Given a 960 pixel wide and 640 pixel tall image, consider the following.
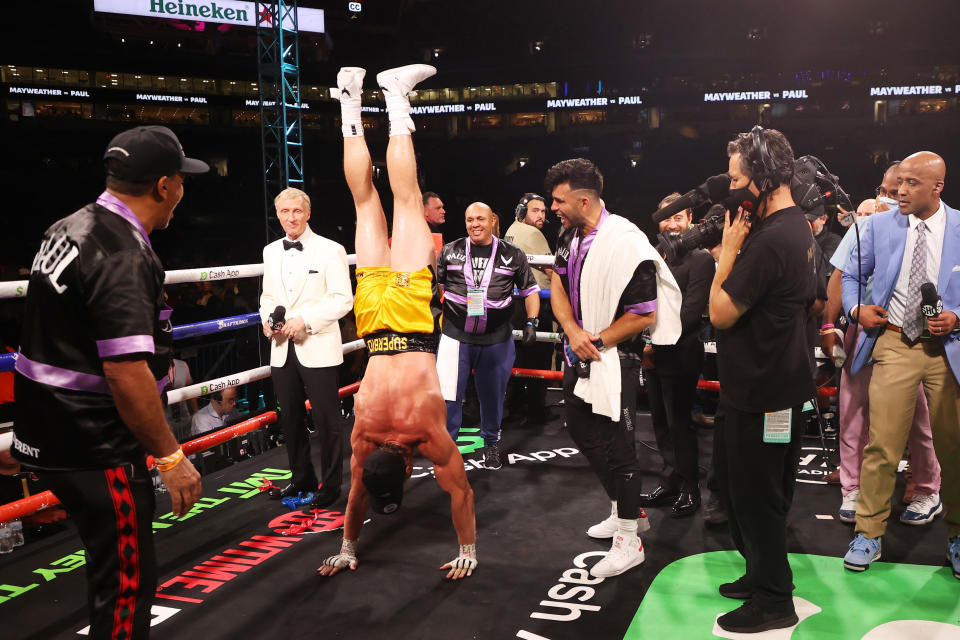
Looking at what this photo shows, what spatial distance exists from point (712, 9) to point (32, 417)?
77.2 feet

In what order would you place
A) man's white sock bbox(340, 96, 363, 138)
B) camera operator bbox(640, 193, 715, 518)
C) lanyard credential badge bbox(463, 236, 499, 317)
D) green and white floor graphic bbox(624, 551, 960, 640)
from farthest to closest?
lanyard credential badge bbox(463, 236, 499, 317)
camera operator bbox(640, 193, 715, 518)
man's white sock bbox(340, 96, 363, 138)
green and white floor graphic bbox(624, 551, 960, 640)


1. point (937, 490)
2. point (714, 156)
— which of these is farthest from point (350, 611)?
point (714, 156)

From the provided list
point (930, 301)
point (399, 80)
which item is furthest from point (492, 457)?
point (930, 301)

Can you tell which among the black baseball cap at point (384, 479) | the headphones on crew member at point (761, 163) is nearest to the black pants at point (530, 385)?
the black baseball cap at point (384, 479)

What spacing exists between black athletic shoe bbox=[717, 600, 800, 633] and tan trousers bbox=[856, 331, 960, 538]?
2.35 feet

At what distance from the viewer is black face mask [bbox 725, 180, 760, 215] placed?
2109mm

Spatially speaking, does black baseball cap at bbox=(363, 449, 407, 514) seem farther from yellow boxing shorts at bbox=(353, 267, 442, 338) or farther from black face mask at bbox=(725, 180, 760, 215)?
black face mask at bbox=(725, 180, 760, 215)

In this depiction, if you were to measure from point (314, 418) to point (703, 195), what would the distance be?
2.23 m

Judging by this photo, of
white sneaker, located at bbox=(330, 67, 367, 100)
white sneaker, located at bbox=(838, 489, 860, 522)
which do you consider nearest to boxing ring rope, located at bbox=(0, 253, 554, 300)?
white sneaker, located at bbox=(330, 67, 367, 100)

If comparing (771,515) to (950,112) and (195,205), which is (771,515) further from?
(950,112)

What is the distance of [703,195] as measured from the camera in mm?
2338

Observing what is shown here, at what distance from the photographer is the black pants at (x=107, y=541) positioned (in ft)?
4.95

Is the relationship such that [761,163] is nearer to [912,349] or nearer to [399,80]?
[912,349]

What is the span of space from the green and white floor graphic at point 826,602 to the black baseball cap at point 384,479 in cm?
90
